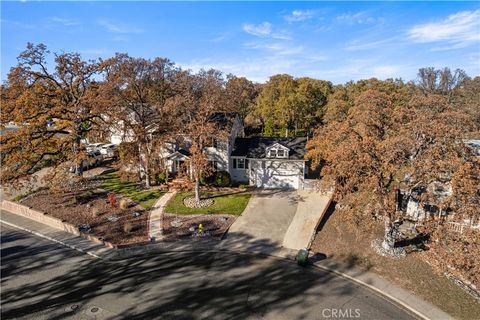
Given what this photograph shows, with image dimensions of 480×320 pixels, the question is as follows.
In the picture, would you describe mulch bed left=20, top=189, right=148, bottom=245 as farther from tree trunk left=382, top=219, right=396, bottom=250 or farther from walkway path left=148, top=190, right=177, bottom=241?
tree trunk left=382, top=219, right=396, bottom=250

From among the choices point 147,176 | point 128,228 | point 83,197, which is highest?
point 147,176

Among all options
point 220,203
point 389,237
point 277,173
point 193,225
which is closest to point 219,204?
point 220,203

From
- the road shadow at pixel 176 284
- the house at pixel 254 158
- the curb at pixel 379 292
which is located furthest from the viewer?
the house at pixel 254 158

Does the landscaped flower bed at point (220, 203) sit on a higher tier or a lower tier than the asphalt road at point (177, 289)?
higher

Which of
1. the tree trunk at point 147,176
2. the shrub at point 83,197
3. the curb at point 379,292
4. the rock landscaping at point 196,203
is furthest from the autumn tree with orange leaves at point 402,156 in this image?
the shrub at point 83,197

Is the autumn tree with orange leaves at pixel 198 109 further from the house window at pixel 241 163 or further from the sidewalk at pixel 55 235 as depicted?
the sidewalk at pixel 55 235

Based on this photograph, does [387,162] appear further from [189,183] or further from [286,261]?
[189,183]

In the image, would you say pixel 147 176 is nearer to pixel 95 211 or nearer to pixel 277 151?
pixel 95 211
